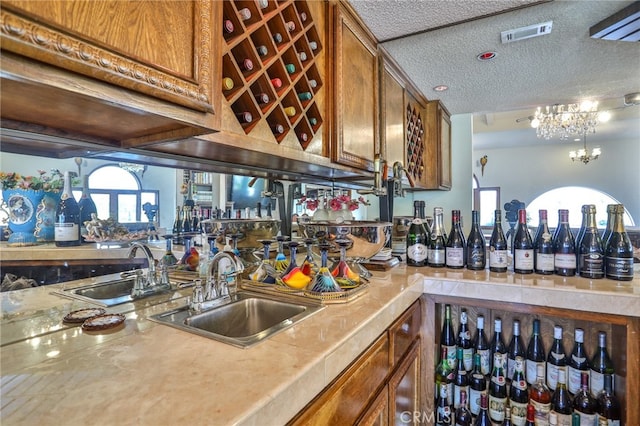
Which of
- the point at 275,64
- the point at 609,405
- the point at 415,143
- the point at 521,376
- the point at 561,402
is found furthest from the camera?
the point at 415,143

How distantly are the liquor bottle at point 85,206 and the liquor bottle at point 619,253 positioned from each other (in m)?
2.13

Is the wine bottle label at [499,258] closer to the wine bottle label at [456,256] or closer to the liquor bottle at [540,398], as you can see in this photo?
the wine bottle label at [456,256]

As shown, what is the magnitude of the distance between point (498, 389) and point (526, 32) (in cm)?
178

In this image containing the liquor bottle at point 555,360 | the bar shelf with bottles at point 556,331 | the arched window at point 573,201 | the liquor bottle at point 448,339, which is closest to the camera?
the bar shelf with bottles at point 556,331

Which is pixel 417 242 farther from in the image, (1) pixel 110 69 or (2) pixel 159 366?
(1) pixel 110 69

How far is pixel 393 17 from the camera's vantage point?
1.53 metres


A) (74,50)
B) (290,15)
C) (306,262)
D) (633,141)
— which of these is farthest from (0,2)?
(633,141)

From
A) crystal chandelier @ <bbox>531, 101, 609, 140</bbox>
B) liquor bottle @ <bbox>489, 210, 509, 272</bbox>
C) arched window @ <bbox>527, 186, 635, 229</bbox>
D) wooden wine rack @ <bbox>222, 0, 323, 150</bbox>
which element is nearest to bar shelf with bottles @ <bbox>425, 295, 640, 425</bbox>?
liquor bottle @ <bbox>489, 210, 509, 272</bbox>

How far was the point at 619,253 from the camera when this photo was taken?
1.48m

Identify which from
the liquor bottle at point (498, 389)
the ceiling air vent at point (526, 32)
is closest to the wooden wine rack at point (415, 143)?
the ceiling air vent at point (526, 32)

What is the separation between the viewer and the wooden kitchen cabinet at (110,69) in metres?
0.50

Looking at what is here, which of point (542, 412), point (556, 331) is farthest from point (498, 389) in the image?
point (556, 331)

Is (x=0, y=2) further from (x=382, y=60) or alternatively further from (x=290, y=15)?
(x=382, y=60)

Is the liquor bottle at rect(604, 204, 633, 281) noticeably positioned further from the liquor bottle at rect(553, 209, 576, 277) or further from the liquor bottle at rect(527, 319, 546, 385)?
the liquor bottle at rect(527, 319, 546, 385)
